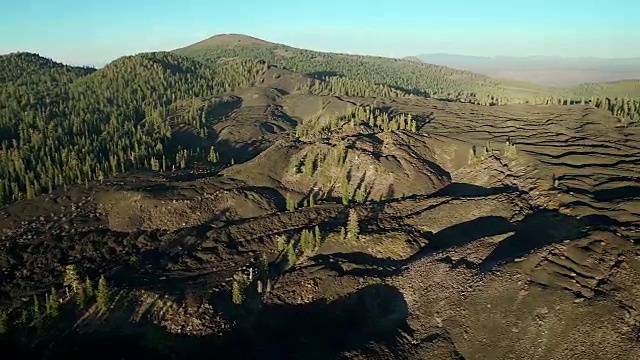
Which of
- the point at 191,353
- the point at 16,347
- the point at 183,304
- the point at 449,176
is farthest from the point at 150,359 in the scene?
the point at 449,176

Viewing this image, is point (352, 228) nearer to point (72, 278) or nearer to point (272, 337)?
point (272, 337)

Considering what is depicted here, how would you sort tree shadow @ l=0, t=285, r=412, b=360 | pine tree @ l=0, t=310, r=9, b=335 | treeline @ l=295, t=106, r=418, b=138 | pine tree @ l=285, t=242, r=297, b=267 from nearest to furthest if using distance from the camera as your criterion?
tree shadow @ l=0, t=285, r=412, b=360
pine tree @ l=0, t=310, r=9, b=335
pine tree @ l=285, t=242, r=297, b=267
treeline @ l=295, t=106, r=418, b=138

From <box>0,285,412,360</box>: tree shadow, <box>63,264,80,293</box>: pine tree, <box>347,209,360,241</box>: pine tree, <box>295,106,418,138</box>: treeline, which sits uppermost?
<box>295,106,418,138</box>: treeline

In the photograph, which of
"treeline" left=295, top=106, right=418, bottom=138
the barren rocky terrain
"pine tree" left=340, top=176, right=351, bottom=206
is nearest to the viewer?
Result: the barren rocky terrain

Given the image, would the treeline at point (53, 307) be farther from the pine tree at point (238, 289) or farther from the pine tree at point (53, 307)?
the pine tree at point (238, 289)

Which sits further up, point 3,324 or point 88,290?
point 88,290

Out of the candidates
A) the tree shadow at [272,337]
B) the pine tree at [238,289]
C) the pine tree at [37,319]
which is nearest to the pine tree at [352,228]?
the tree shadow at [272,337]

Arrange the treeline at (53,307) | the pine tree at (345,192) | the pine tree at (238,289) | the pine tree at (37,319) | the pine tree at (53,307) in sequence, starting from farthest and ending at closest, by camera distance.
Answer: the pine tree at (345,192), the pine tree at (238,289), the pine tree at (53,307), the treeline at (53,307), the pine tree at (37,319)

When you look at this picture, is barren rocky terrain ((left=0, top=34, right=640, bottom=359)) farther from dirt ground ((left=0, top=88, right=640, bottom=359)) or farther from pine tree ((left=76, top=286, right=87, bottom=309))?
pine tree ((left=76, top=286, right=87, bottom=309))

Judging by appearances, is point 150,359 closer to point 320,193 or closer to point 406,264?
point 406,264

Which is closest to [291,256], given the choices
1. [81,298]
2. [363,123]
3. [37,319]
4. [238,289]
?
[238,289]

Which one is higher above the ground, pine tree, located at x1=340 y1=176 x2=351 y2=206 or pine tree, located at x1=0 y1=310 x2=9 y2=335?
pine tree, located at x1=340 y1=176 x2=351 y2=206

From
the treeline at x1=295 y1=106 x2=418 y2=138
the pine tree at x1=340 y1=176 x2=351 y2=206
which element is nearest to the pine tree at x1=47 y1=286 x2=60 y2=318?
the pine tree at x1=340 y1=176 x2=351 y2=206
